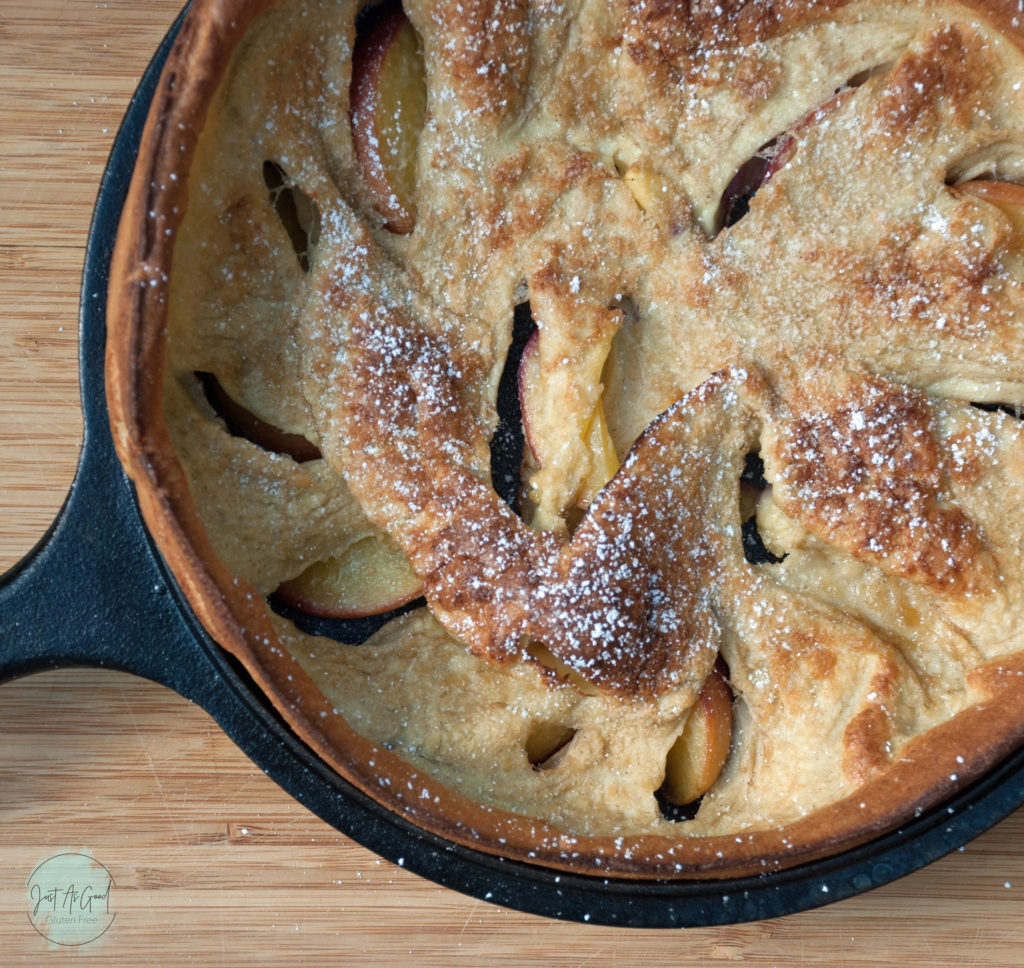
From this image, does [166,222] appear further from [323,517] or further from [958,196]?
[958,196]

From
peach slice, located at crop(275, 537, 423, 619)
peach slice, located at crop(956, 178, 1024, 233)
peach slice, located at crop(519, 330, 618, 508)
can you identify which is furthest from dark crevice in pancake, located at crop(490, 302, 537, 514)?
peach slice, located at crop(956, 178, 1024, 233)

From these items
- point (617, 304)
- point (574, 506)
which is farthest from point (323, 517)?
point (617, 304)

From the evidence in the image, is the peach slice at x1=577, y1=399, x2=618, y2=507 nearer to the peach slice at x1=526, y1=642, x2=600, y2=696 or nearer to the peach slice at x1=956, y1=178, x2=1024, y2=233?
the peach slice at x1=526, y1=642, x2=600, y2=696

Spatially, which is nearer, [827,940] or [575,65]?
[575,65]

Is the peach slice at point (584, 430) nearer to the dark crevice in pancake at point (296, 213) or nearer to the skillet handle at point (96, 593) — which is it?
the dark crevice in pancake at point (296, 213)
